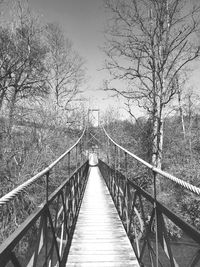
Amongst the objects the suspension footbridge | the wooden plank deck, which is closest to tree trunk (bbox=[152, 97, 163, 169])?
the suspension footbridge

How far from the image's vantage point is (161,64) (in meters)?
6.34

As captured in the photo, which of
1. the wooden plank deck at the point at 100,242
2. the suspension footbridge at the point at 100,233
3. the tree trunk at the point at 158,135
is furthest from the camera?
the tree trunk at the point at 158,135

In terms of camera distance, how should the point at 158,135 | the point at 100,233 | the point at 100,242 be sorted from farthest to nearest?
1. the point at 158,135
2. the point at 100,233
3. the point at 100,242

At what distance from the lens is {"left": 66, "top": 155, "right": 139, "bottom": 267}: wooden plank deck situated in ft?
6.75

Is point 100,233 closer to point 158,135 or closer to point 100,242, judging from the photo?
point 100,242

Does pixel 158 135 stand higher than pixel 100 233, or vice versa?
pixel 158 135

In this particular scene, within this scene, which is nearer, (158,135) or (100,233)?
(100,233)

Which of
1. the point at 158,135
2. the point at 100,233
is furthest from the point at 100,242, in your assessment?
the point at 158,135

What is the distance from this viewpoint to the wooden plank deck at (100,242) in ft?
6.75

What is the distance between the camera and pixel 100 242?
8.18ft

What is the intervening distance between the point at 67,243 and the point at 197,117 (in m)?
15.7

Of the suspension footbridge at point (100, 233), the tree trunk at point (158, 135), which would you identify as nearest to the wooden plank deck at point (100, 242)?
the suspension footbridge at point (100, 233)

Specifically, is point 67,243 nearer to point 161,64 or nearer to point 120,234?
point 120,234

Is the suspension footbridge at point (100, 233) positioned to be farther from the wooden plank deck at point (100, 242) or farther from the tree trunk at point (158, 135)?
the tree trunk at point (158, 135)
